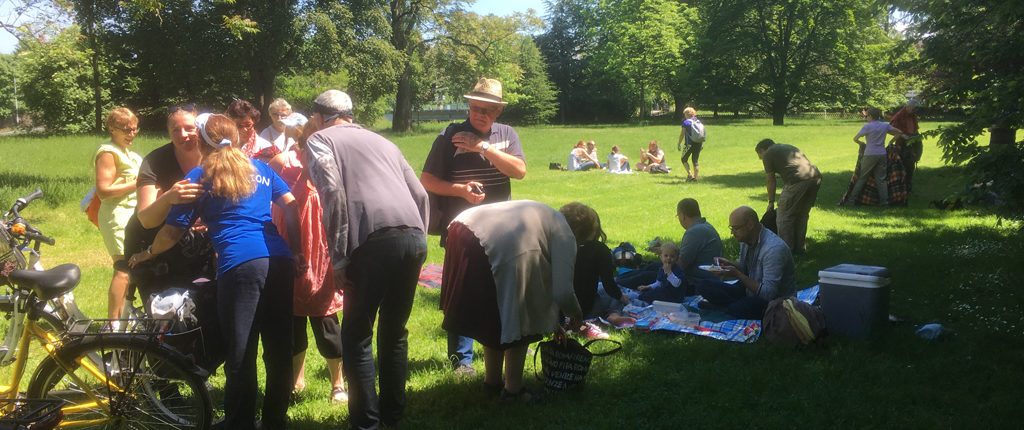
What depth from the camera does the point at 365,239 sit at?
3535 millimetres

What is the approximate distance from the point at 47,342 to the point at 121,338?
18.3 inches

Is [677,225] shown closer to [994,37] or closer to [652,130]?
[994,37]

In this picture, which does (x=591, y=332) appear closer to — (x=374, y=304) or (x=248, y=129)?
(x=374, y=304)

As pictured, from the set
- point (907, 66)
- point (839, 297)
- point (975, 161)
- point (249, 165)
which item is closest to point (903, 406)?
point (839, 297)

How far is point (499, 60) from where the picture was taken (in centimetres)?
4269

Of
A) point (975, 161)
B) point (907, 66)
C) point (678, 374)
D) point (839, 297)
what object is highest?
point (907, 66)

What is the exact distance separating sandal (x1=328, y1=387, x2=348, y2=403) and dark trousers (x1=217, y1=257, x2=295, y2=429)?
25.3 inches

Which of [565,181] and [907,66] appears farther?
[565,181]

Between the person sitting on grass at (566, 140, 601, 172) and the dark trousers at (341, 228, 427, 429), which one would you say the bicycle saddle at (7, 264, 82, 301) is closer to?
the dark trousers at (341, 228, 427, 429)

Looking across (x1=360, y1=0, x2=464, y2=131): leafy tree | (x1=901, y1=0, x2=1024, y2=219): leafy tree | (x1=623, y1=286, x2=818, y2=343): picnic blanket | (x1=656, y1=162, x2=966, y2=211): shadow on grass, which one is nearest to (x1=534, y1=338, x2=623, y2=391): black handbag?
(x1=623, y1=286, x2=818, y2=343): picnic blanket

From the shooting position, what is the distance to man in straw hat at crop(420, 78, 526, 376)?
4.45 metres

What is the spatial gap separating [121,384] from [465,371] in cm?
210

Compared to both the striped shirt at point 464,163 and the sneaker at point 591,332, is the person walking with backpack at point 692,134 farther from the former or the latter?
the striped shirt at point 464,163

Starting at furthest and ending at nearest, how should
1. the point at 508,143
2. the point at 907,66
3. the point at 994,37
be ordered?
the point at 907,66
the point at 994,37
the point at 508,143
